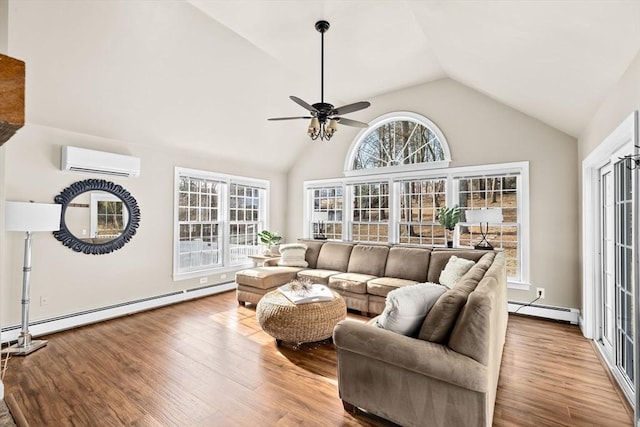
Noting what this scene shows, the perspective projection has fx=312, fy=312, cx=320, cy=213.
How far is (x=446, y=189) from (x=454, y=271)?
5.95ft

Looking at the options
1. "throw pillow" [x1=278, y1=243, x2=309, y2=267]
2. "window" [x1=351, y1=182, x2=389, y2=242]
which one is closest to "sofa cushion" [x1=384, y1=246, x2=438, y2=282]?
"window" [x1=351, y1=182, x2=389, y2=242]

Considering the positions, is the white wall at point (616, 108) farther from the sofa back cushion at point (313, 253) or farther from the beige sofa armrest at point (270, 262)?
the beige sofa armrest at point (270, 262)

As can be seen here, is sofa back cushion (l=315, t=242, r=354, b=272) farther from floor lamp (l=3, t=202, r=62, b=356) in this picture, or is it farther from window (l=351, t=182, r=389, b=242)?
floor lamp (l=3, t=202, r=62, b=356)

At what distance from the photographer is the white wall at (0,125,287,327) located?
3547mm

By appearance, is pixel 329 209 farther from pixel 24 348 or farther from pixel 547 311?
pixel 24 348

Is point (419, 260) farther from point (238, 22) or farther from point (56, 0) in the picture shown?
point (56, 0)

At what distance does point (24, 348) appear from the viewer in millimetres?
3232

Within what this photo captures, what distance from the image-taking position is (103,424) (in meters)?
2.16

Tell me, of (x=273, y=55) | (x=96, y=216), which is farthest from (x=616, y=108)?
(x=96, y=216)

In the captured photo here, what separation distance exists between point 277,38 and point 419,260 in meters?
3.48

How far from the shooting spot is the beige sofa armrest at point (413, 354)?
1.76m

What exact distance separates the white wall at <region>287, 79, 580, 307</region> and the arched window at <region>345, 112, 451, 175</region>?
0.55ft

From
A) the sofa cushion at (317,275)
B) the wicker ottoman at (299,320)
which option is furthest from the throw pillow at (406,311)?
the sofa cushion at (317,275)

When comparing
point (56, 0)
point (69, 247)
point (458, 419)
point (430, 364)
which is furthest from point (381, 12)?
point (69, 247)
